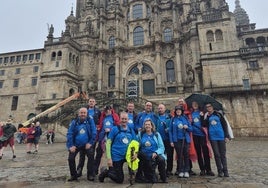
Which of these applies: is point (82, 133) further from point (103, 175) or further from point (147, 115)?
point (147, 115)

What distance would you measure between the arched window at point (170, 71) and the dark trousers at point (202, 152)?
2857 cm

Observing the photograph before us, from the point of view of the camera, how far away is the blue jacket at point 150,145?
5.42 metres

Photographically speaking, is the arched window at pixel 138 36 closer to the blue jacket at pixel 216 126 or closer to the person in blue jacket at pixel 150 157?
the blue jacket at pixel 216 126

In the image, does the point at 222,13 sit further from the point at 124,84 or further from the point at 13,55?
the point at 13,55

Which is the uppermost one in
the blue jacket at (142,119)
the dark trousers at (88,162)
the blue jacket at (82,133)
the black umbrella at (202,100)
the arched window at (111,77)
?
the arched window at (111,77)

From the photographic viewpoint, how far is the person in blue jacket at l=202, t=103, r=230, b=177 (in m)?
6.05

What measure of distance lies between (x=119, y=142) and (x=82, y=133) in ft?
3.77

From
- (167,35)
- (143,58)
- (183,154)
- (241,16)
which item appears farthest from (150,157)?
(241,16)

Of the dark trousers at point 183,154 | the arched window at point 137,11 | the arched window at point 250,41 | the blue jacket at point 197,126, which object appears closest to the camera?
the dark trousers at point 183,154

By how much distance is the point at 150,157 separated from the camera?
17.6ft

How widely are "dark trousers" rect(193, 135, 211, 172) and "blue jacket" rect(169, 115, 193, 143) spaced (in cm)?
62

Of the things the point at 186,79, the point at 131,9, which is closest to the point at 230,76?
the point at 186,79

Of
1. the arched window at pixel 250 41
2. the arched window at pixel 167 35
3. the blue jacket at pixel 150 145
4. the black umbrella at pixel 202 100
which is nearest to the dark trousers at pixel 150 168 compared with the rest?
the blue jacket at pixel 150 145

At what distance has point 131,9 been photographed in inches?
1590
